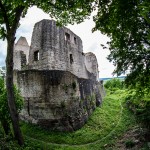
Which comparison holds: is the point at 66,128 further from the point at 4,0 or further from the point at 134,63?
the point at 4,0

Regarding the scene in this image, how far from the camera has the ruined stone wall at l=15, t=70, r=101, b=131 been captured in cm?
1507

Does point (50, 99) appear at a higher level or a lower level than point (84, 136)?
higher

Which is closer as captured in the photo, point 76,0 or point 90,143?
point 76,0

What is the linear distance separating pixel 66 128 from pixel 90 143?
195cm

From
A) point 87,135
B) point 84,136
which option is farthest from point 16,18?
point 87,135

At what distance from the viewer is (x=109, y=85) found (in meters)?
51.8

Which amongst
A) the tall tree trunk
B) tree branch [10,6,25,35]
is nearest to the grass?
the tall tree trunk

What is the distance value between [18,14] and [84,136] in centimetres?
892

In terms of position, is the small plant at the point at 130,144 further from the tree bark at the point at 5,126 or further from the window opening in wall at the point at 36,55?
the window opening in wall at the point at 36,55

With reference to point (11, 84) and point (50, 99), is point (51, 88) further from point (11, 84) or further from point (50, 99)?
point (11, 84)

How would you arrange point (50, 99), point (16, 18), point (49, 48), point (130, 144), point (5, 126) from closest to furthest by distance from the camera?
point (16, 18) → point (5, 126) → point (130, 144) → point (50, 99) → point (49, 48)

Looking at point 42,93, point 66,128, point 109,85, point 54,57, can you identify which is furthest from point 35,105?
point 109,85

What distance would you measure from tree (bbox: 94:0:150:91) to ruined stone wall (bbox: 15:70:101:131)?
221 inches

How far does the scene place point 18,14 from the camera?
11.1 meters
